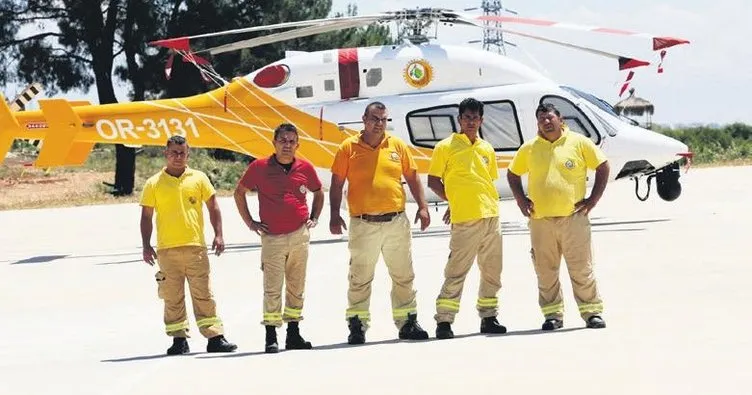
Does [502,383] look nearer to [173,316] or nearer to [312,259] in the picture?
[173,316]

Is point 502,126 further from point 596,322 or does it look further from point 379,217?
point 596,322

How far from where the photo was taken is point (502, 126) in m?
21.3

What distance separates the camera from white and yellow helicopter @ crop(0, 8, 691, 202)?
21.4 meters

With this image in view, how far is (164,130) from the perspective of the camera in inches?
853

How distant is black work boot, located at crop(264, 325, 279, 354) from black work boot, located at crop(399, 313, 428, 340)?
1.01 meters

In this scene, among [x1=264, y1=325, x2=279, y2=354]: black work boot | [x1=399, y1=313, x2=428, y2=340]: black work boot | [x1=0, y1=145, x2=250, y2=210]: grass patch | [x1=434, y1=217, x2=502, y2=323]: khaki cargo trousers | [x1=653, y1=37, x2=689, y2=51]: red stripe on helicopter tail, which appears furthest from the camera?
[x1=0, y1=145, x2=250, y2=210]: grass patch

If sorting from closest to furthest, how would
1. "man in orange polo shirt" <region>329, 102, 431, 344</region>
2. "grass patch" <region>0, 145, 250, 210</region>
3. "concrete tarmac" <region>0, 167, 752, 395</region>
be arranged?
"concrete tarmac" <region>0, 167, 752, 395</region> < "man in orange polo shirt" <region>329, 102, 431, 344</region> < "grass patch" <region>0, 145, 250, 210</region>

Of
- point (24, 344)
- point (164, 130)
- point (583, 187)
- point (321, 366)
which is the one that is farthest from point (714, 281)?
point (164, 130)

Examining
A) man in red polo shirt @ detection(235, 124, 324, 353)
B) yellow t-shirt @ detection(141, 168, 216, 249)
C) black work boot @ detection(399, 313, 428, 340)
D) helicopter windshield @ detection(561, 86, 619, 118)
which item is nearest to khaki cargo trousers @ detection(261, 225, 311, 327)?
man in red polo shirt @ detection(235, 124, 324, 353)

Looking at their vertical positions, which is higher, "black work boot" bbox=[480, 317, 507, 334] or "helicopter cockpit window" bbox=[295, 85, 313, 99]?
"helicopter cockpit window" bbox=[295, 85, 313, 99]

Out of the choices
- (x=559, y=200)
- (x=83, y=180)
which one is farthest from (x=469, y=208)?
(x=83, y=180)

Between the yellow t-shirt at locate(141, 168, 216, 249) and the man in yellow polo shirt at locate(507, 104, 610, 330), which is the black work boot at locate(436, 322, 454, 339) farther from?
the yellow t-shirt at locate(141, 168, 216, 249)

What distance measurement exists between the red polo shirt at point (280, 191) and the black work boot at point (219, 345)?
0.88m

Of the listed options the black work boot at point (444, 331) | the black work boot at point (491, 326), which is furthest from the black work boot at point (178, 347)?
the black work boot at point (491, 326)
